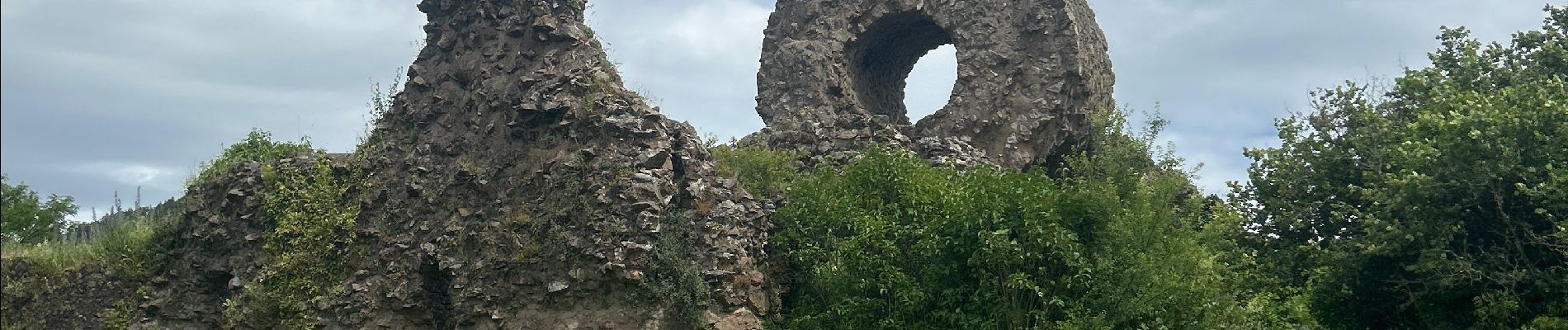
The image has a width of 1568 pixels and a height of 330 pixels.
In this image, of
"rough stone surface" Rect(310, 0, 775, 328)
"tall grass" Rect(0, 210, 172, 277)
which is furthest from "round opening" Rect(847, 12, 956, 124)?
"tall grass" Rect(0, 210, 172, 277)

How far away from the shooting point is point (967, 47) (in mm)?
24891

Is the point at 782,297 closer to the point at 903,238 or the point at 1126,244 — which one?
the point at 903,238

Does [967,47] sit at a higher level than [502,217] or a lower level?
higher

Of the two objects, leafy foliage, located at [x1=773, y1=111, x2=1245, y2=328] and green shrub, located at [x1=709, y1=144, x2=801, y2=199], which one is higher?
green shrub, located at [x1=709, y1=144, x2=801, y2=199]

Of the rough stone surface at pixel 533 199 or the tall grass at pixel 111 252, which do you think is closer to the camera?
the rough stone surface at pixel 533 199

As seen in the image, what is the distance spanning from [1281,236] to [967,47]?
6651 mm

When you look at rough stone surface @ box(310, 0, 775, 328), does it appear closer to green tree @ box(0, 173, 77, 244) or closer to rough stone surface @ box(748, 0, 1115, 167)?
rough stone surface @ box(748, 0, 1115, 167)

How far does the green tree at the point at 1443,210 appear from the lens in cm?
1720

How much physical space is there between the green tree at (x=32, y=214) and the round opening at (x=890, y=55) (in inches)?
641

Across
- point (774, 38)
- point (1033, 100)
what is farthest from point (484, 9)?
point (1033, 100)

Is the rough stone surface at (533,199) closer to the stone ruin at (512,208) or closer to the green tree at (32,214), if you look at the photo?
the stone ruin at (512,208)

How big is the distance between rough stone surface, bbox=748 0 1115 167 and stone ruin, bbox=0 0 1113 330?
2966mm

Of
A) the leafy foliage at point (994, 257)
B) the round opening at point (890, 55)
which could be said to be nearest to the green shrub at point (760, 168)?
the leafy foliage at point (994, 257)

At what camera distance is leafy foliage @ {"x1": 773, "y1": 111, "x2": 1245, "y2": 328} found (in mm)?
15078
